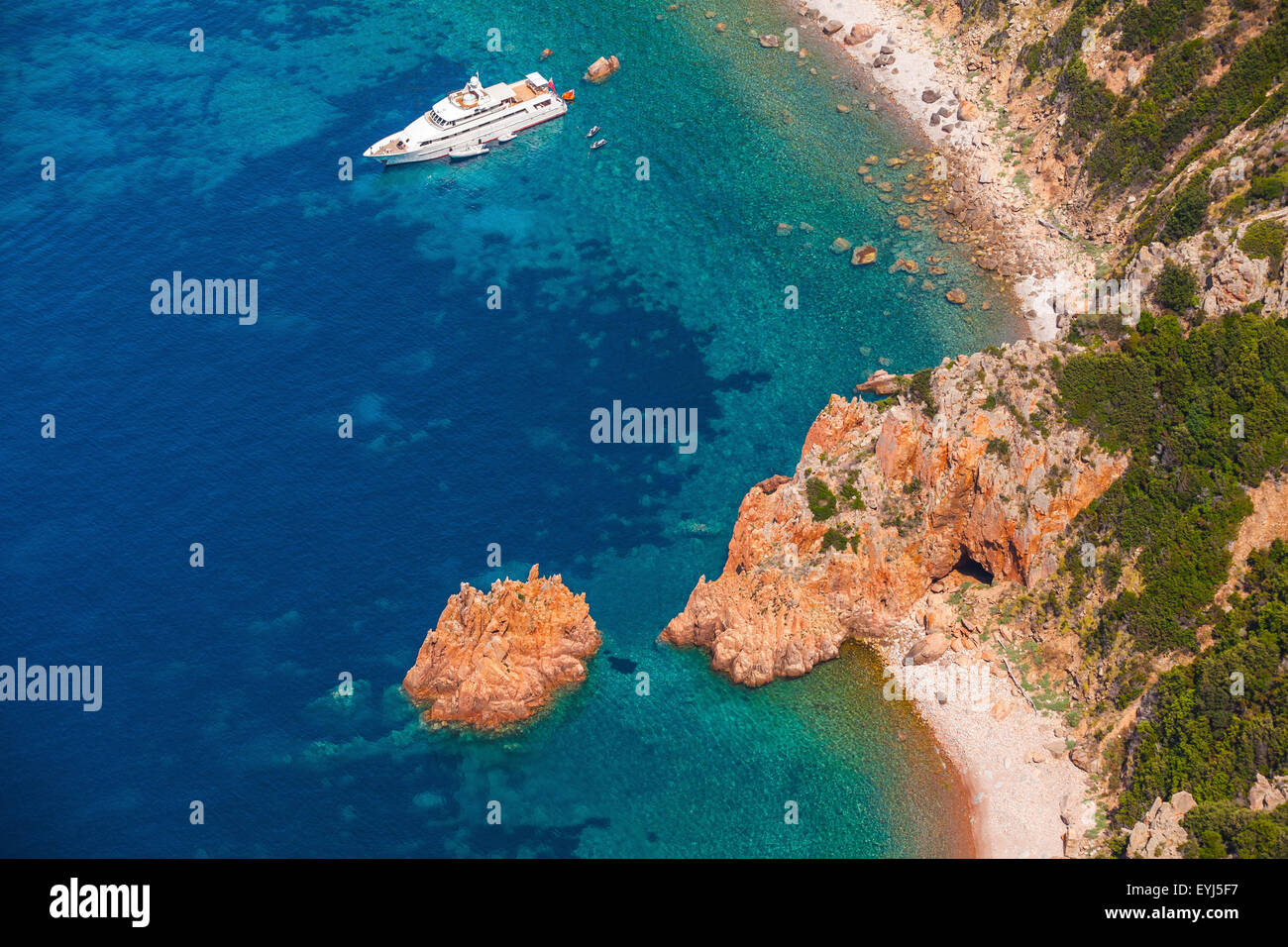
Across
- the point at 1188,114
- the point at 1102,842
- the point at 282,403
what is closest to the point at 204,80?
the point at 282,403

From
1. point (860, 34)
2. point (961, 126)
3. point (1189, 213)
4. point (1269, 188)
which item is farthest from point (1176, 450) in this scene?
point (860, 34)

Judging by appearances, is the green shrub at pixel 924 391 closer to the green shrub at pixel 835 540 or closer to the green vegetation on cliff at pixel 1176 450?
Result: the green vegetation on cliff at pixel 1176 450

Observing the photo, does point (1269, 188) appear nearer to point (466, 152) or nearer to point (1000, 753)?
point (1000, 753)

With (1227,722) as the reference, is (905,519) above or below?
above

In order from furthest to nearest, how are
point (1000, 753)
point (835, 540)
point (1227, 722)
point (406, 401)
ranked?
point (406, 401)
point (835, 540)
point (1000, 753)
point (1227, 722)

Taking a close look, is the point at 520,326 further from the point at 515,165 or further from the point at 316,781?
the point at 316,781

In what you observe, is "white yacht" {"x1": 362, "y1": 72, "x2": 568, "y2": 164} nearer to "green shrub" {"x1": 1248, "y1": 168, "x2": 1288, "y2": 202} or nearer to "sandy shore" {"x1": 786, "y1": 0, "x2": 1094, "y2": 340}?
"sandy shore" {"x1": 786, "y1": 0, "x2": 1094, "y2": 340}

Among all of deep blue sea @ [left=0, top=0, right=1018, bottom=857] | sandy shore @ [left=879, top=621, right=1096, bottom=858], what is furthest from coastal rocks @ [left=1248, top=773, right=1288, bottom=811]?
deep blue sea @ [left=0, top=0, right=1018, bottom=857]
